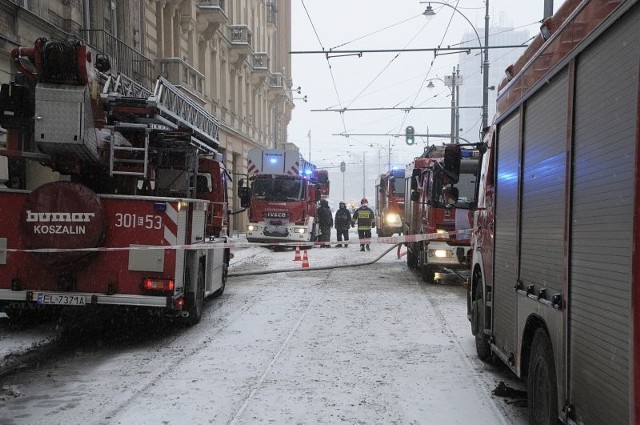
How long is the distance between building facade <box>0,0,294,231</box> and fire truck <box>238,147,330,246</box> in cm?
380

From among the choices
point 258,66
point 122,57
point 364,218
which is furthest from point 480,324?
point 258,66

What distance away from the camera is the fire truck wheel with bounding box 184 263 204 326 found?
26.2 feet

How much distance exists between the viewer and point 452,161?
6590 millimetres

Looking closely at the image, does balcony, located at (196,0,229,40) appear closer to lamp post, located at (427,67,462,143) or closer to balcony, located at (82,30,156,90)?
balcony, located at (82,30,156,90)

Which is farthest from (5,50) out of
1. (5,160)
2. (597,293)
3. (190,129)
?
(597,293)

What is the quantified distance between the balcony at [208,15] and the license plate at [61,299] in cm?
2106

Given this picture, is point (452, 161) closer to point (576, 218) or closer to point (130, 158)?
point (576, 218)

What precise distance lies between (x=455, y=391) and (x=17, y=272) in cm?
491

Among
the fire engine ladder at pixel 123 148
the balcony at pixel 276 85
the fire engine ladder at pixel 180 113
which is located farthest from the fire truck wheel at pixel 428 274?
the balcony at pixel 276 85

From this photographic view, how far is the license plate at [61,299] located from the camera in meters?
6.90

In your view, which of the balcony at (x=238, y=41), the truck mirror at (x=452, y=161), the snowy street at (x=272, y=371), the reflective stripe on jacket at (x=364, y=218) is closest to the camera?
the snowy street at (x=272, y=371)

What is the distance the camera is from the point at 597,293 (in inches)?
115

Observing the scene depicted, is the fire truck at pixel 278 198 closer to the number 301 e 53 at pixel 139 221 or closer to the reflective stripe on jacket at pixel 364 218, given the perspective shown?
the reflective stripe on jacket at pixel 364 218

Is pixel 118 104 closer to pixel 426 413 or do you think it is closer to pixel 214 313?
pixel 214 313
